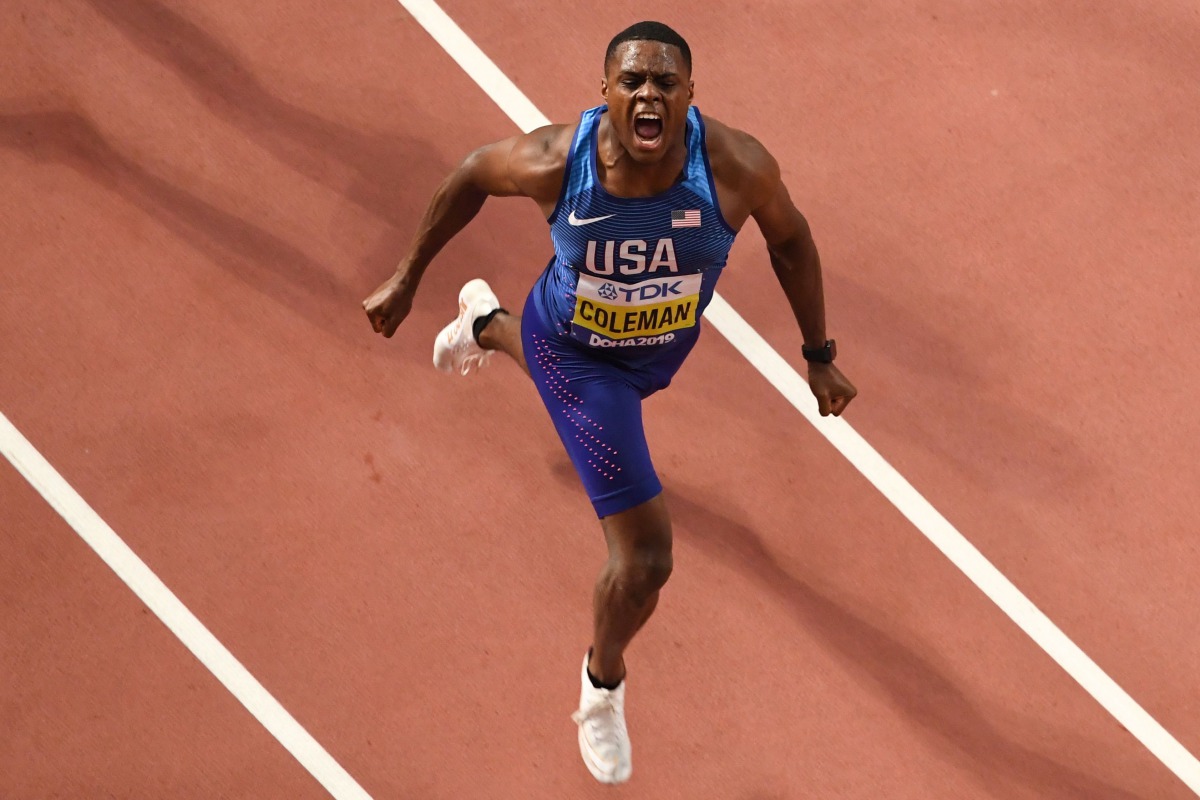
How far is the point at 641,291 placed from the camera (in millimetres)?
3904

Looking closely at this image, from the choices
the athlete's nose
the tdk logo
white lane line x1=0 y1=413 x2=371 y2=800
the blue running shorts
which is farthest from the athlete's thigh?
white lane line x1=0 y1=413 x2=371 y2=800

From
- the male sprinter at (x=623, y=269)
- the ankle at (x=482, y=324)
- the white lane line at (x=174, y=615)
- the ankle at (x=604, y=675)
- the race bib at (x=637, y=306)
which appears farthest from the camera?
the white lane line at (x=174, y=615)

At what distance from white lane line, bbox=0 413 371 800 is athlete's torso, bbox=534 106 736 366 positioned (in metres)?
1.95

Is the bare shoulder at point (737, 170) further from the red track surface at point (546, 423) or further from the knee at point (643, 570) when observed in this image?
the red track surface at point (546, 423)

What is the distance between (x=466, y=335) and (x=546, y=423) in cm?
58

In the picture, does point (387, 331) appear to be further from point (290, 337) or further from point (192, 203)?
point (192, 203)

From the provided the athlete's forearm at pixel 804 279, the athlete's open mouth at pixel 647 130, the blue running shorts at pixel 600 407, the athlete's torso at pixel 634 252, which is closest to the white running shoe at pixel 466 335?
the blue running shorts at pixel 600 407

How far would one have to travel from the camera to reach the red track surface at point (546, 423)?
4.89 metres

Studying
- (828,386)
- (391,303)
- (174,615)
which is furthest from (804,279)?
(174,615)

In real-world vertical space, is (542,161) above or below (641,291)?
above

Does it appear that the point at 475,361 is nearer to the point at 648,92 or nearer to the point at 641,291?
the point at 641,291

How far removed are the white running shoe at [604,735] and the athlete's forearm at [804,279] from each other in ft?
4.42

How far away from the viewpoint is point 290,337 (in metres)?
5.22

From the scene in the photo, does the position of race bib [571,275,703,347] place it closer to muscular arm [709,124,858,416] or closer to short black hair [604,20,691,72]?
muscular arm [709,124,858,416]
